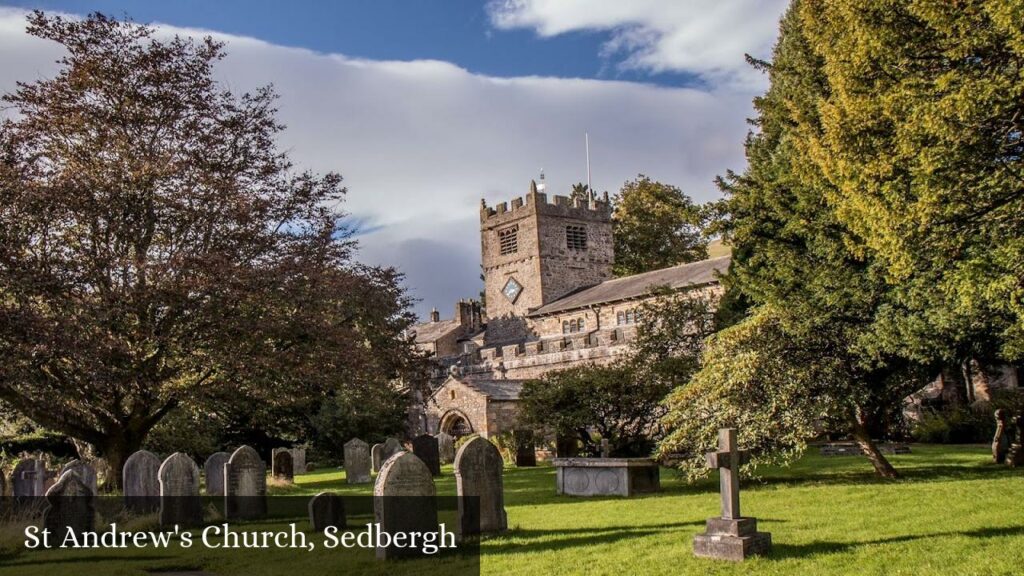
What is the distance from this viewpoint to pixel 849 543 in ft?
28.1

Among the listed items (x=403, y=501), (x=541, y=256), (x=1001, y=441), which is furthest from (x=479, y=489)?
(x=541, y=256)

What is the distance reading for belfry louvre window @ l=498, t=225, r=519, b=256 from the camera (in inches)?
2094

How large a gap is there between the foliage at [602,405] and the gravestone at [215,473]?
24.5 feet

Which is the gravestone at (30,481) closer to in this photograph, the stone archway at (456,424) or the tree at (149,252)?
the tree at (149,252)

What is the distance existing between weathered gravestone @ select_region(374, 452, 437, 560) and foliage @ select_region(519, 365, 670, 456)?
10.4 meters

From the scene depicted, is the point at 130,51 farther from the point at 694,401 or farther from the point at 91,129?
the point at 694,401

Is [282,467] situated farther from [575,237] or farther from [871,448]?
[575,237]

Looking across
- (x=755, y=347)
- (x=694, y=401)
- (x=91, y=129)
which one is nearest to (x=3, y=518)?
(x=91, y=129)

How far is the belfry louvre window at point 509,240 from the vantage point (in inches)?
2094

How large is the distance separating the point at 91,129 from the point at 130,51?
6.16 ft

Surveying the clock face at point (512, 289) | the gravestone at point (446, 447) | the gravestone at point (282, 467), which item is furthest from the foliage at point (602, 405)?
the clock face at point (512, 289)

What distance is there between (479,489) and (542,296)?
4008 centimetres

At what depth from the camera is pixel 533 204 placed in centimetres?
5194

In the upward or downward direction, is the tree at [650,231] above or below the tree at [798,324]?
above
